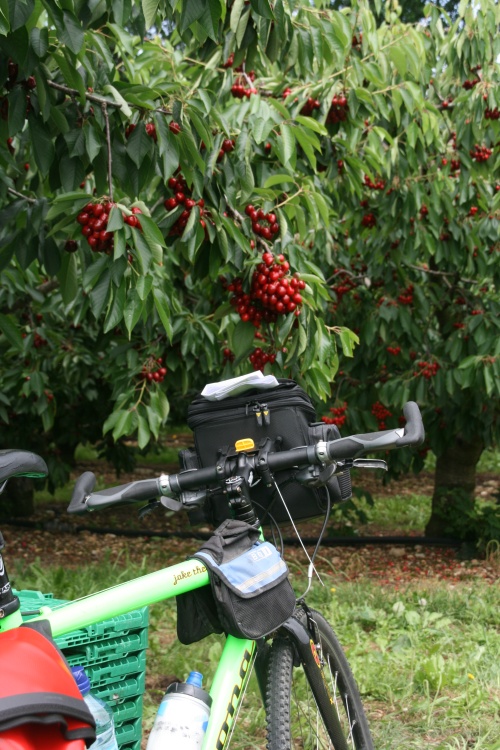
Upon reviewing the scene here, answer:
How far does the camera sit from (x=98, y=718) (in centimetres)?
160

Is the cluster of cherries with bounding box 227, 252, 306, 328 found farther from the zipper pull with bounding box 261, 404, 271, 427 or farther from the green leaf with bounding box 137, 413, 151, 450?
the zipper pull with bounding box 261, 404, 271, 427

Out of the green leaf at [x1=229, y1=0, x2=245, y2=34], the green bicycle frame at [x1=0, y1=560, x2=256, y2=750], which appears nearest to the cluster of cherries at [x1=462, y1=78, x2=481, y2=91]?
the green leaf at [x1=229, y1=0, x2=245, y2=34]

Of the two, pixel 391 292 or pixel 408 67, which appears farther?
pixel 391 292

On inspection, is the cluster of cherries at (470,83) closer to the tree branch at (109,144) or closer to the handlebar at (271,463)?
the tree branch at (109,144)

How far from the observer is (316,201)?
3.13m

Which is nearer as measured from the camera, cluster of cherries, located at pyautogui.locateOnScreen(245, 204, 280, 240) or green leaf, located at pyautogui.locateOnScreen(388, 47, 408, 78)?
cluster of cherries, located at pyautogui.locateOnScreen(245, 204, 280, 240)

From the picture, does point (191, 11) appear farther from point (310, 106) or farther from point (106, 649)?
point (310, 106)

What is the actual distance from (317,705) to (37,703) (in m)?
1.02

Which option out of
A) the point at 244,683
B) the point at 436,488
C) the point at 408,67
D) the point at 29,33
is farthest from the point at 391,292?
the point at 244,683

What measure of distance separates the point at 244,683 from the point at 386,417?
3851 mm

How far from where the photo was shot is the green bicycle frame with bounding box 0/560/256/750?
4.44ft

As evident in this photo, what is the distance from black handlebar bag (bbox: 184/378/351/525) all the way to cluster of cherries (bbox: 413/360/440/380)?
3400 millimetres

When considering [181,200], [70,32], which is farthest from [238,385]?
[181,200]

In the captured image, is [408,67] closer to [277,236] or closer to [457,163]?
[457,163]
